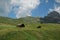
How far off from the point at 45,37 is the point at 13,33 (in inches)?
549

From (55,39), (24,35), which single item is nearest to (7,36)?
(24,35)

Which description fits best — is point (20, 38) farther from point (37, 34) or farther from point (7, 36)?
point (37, 34)

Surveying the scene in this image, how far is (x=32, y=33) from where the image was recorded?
230 feet

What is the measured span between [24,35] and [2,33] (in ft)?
30.5

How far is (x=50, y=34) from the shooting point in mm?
73938

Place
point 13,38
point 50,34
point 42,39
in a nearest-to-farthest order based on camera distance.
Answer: point 13,38 → point 42,39 → point 50,34

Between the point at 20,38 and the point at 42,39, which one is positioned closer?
the point at 20,38

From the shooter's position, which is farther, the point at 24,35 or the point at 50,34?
the point at 50,34

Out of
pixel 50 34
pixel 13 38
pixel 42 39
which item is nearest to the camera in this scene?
pixel 13 38

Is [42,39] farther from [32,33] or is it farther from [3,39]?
[3,39]

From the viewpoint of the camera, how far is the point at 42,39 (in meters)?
67.4

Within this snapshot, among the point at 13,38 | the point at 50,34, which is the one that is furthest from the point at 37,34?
the point at 13,38

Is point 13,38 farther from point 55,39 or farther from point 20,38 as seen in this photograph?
point 55,39

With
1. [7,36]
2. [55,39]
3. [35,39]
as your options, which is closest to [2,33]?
[7,36]
